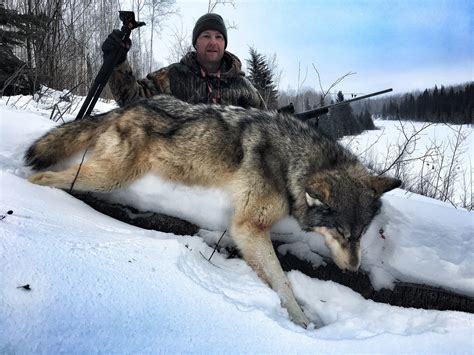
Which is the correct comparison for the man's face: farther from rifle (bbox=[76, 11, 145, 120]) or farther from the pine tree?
the pine tree

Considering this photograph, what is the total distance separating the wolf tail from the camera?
316cm

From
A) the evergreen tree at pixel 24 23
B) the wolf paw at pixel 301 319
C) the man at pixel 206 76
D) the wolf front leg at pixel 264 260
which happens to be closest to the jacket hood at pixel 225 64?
the man at pixel 206 76

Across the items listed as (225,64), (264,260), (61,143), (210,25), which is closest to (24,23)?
(210,25)

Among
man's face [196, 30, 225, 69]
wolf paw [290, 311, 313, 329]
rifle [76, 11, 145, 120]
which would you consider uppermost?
man's face [196, 30, 225, 69]

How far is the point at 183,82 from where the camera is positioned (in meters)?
5.12

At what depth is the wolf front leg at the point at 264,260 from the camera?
2.25 metres

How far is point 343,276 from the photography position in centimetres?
269

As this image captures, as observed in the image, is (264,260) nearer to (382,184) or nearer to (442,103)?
(382,184)

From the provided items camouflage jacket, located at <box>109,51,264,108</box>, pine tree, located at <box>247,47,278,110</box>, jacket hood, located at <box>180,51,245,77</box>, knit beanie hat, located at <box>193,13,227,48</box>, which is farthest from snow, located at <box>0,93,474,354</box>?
pine tree, located at <box>247,47,278,110</box>

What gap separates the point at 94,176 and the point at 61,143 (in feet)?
1.93

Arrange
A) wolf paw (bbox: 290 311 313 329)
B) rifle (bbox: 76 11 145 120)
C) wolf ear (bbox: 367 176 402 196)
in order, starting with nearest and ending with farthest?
wolf paw (bbox: 290 311 313 329), wolf ear (bbox: 367 176 402 196), rifle (bbox: 76 11 145 120)

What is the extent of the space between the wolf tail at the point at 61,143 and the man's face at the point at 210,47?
2.42 metres

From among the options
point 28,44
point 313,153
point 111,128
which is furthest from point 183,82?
point 28,44

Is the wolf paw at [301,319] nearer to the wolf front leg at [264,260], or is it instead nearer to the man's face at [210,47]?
the wolf front leg at [264,260]
